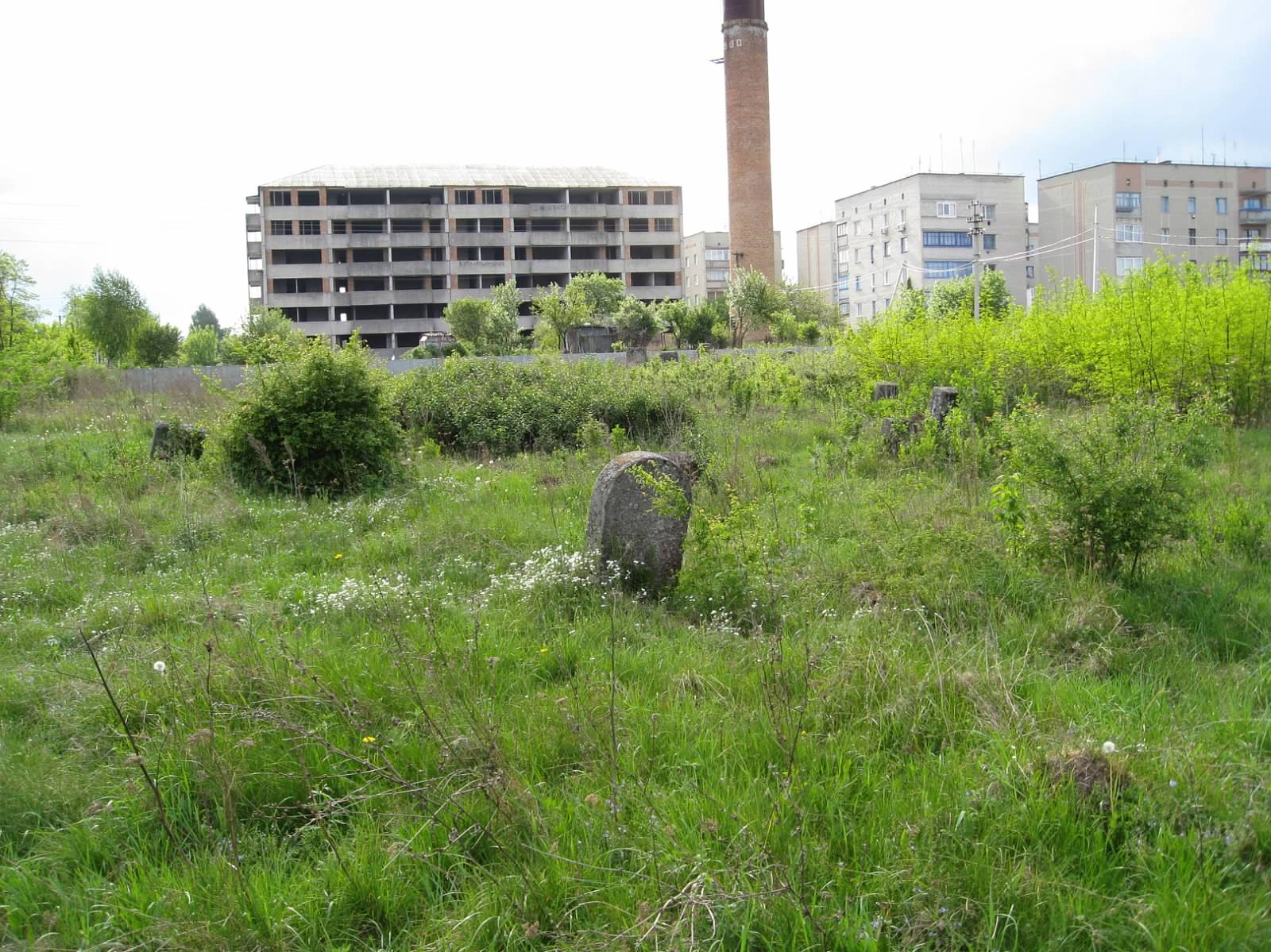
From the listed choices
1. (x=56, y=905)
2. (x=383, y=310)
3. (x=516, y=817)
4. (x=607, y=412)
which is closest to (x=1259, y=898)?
(x=516, y=817)

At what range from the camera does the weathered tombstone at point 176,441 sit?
11266 millimetres

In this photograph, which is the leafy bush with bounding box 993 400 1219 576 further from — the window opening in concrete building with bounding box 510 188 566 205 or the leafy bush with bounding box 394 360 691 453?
the window opening in concrete building with bounding box 510 188 566 205

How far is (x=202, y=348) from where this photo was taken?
6775cm

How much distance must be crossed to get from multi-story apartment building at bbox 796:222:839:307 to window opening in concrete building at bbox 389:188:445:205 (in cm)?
3825

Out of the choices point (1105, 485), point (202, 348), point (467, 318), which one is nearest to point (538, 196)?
Answer: point (467, 318)

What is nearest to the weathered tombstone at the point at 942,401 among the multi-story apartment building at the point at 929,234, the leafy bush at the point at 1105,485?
the leafy bush at the point at 1105,485

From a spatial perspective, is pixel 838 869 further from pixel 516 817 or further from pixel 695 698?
pixel 695 698

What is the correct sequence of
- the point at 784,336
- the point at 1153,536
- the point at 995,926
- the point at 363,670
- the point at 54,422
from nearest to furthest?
1. the point at 995,926
2. the point at 363,670
3. the point at 1153,536
4. the point at 54,422
5. the point at 784,336

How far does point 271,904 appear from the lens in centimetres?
272

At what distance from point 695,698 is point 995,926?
68.1 inches

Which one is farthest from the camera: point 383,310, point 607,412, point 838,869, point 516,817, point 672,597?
point 383,310

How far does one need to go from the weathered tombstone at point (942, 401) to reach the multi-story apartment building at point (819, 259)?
285 feet

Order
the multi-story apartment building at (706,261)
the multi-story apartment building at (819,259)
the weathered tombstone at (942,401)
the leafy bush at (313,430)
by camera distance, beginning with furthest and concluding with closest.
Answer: the multi-story apartment building at (706,261)
the multi-story apartment building at (819,259)
the weathered tombstone at (942,401)
the leafy bush at (313,430)

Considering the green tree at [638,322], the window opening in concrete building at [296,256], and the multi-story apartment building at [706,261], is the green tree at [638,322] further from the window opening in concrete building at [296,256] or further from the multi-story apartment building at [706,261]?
the multi-story apartment building at [706,261]
